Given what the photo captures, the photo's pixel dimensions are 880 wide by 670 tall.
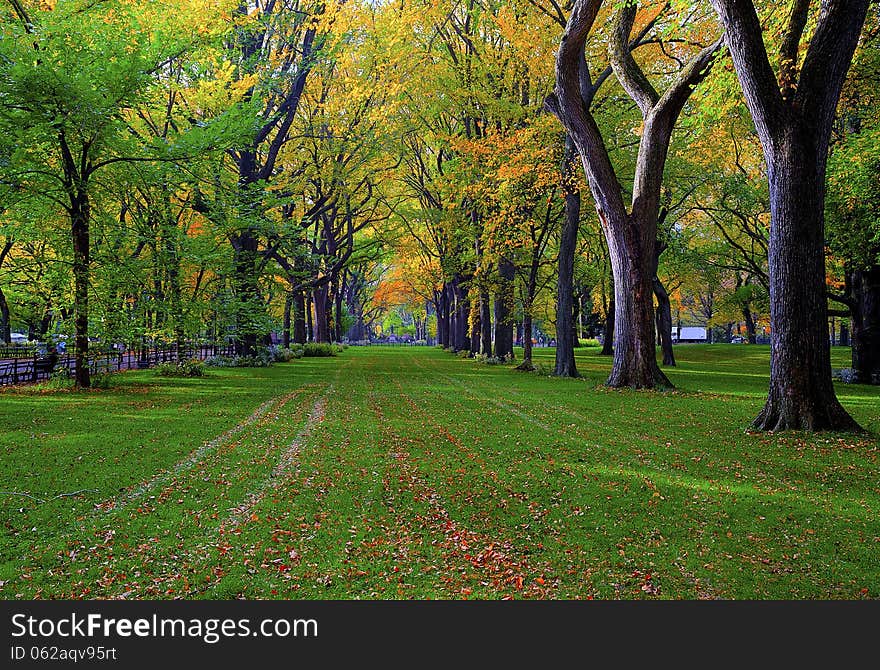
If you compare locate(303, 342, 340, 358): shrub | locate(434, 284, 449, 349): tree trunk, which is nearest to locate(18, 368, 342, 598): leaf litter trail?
locate(303, 342, 340, 358): shrub

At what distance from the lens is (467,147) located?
23156 millimetres

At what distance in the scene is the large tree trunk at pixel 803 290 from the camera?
30.6ft

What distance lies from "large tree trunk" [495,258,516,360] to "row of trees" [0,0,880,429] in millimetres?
153

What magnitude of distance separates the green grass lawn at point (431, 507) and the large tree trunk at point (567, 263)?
31.6 ft

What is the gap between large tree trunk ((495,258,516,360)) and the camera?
27125 mm

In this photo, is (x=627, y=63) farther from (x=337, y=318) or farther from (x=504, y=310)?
(x=337, y=318)

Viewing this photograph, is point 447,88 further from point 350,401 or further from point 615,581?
point 615,581

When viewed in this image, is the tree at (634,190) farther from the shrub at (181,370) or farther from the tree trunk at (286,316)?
the tree trunk at (286,316)

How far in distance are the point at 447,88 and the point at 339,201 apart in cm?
1032

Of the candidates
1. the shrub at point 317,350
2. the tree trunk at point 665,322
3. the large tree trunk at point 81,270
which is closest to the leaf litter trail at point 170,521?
the large tree trunk at point 81,270

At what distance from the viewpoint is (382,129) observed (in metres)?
27.9

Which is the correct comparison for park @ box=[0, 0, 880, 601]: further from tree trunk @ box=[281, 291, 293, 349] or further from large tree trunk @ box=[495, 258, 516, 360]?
tree trunk @ box=[281, 291, 293, 349]

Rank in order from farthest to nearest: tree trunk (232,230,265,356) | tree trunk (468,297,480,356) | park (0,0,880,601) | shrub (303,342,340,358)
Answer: shrub (303,342,340,358)
tree trunk (468,297,480,356)
tree trunk (232,230,265,356)
park (0,0,880,601)
